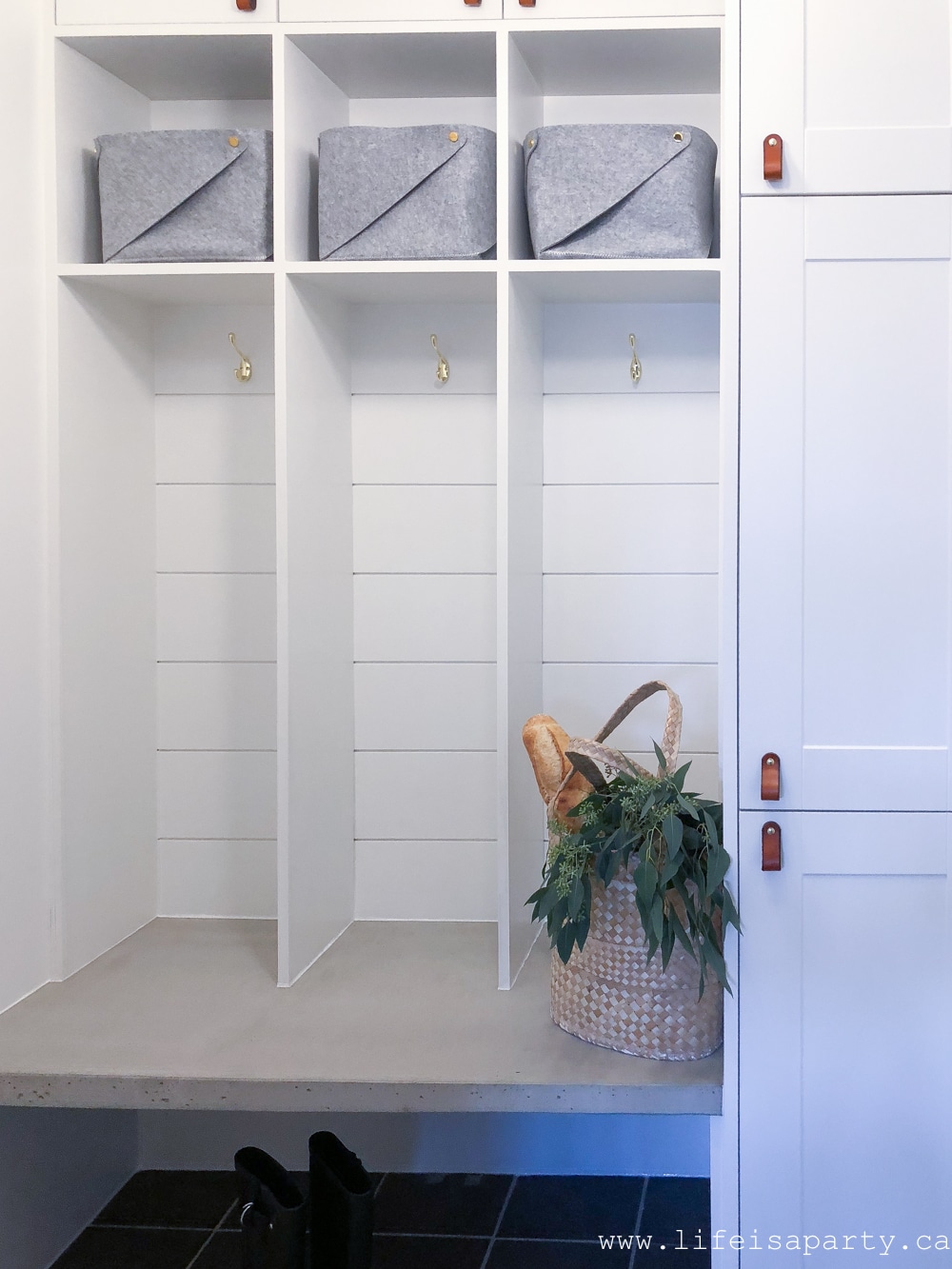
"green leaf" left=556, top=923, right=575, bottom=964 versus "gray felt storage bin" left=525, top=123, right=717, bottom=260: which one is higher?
"gray felt storage bin" left=525, top=123, right=717, bottom=260

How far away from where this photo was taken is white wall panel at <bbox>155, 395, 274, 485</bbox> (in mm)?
2543

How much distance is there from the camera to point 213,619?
2.58 m

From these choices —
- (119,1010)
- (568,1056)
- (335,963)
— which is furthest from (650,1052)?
(119,1010)

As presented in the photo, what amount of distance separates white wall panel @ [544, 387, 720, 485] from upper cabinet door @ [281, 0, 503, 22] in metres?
0.79

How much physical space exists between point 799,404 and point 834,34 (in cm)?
56

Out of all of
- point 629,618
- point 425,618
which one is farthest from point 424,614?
point 629,618

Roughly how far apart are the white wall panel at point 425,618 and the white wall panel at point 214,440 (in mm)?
372

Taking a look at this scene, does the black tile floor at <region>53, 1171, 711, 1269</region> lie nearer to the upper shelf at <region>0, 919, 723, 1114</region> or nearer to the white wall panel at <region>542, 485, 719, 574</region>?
the upper shelf at <region>0, 919, 723, 1114</region>

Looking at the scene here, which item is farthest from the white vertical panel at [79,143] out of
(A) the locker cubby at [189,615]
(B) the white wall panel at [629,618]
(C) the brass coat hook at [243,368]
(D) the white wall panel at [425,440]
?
(B) the white wall panel at [629,618]

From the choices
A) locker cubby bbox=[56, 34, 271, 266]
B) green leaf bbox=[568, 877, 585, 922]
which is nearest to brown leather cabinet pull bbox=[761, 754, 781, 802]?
green leaf bbox=[568, 877, 585, 922]

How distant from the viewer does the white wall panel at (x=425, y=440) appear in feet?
8.27

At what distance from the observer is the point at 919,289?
65.4 inches

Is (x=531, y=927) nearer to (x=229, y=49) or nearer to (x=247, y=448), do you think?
(x=247, y=448)

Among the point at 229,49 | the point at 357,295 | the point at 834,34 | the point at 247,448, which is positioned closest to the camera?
the point at 834,34
